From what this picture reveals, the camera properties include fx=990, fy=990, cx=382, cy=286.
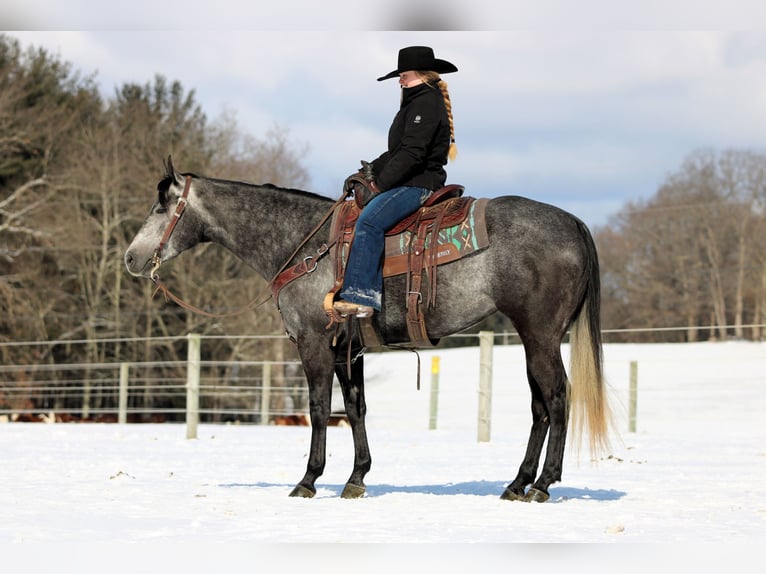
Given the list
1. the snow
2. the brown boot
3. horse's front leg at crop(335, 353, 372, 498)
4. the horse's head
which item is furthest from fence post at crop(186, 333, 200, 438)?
the brown boot

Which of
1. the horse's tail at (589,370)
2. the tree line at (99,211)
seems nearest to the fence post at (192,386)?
the horse's tail at (589,370)

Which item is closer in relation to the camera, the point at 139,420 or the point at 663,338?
the point at 139,420

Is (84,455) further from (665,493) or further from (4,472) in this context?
(665,493)

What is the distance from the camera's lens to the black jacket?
5.99 m

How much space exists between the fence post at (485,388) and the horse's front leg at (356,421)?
5594 millimetres

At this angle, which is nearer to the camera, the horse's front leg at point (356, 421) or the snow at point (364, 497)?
the snow at point (364, 497)

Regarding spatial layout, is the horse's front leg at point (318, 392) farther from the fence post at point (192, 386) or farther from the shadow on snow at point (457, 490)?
the fence post at point (192, 386)

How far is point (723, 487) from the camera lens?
6.89 metres

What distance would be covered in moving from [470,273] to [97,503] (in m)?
2.55

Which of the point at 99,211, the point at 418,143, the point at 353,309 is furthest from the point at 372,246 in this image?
the point at 99,211

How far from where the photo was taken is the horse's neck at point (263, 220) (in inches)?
257

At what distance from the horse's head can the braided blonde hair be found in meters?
1.75

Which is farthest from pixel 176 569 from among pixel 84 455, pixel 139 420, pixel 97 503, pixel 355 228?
pixel 139 420

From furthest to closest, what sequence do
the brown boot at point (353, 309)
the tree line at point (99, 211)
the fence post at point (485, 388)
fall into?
1. the tree line at point (99, 211)
2. the fence post at point (485, 388)
3. the brown boot at point (353, 309)
